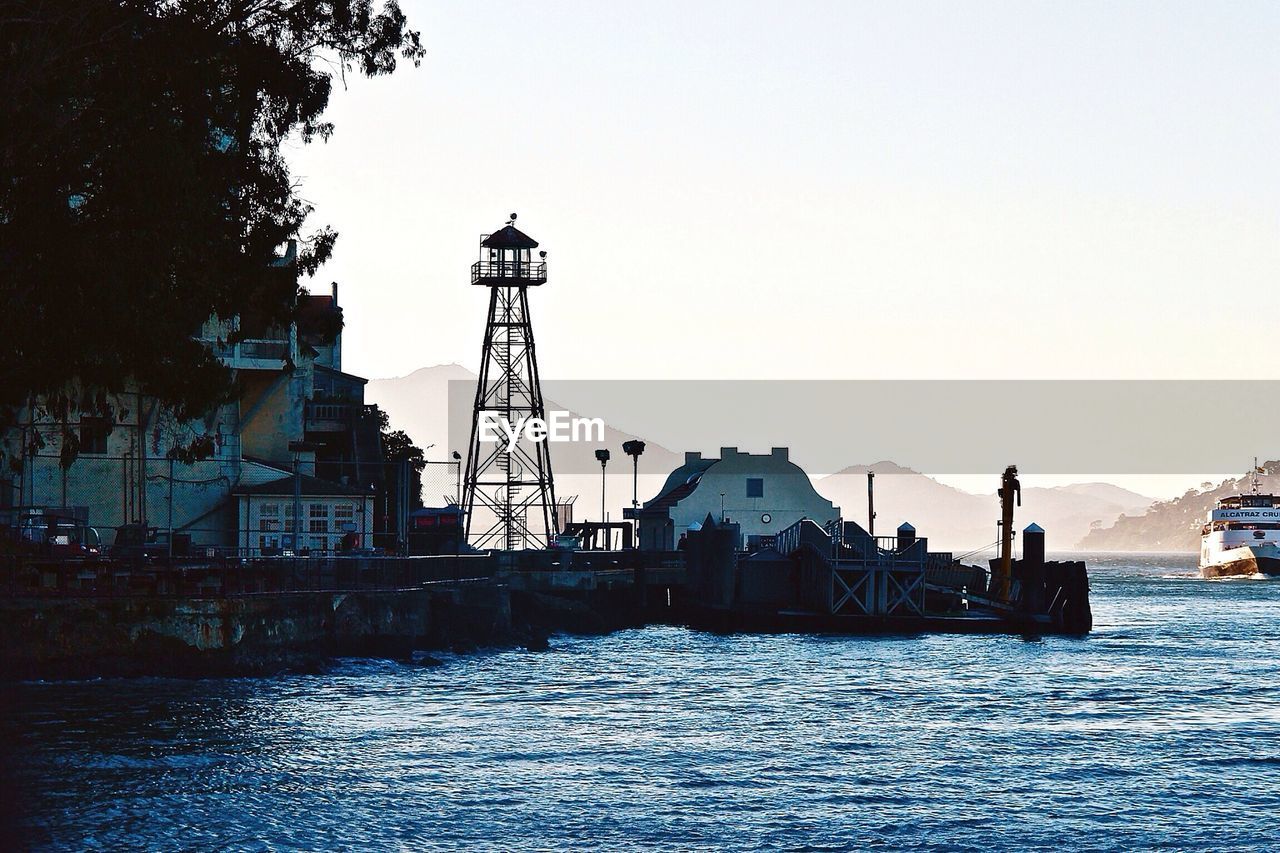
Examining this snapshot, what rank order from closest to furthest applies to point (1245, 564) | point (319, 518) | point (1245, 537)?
point (319, 518), point (1245, 564), point (1245, 537)

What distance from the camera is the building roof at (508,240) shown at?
78562 millimetres

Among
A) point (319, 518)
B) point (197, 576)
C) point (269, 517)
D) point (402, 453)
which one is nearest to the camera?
point (197, 576)

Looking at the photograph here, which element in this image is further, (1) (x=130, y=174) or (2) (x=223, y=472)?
(2) (x=223, y=472)

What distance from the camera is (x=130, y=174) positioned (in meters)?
21.6

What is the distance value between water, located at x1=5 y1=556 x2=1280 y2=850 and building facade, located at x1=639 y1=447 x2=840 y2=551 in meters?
42.3

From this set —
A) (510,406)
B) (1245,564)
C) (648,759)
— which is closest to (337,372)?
(510,406)

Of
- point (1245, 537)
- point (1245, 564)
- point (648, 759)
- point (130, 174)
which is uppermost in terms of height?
point (130, 174)

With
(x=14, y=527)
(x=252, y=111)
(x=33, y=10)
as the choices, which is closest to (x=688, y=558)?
(x=14, y=527)

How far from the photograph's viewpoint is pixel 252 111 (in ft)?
80.3

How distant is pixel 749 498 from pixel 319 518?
34.5 metres

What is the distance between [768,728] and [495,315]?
5208 centimetres

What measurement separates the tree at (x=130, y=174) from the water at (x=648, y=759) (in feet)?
18.4

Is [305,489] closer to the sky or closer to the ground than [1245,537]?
closer to the sky

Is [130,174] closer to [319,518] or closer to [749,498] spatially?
[319,518]
